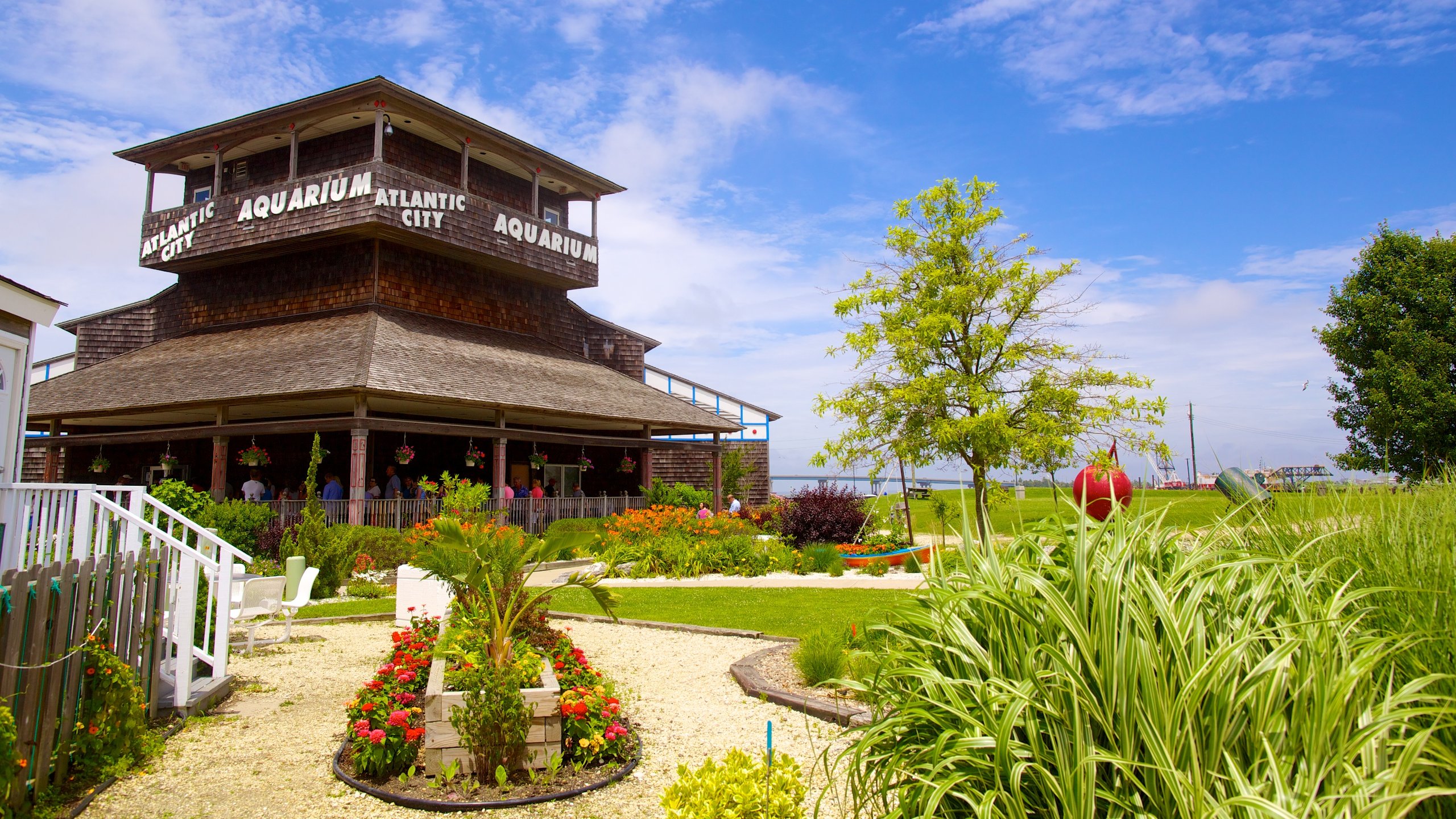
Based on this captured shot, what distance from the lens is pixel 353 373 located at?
57.2 feet

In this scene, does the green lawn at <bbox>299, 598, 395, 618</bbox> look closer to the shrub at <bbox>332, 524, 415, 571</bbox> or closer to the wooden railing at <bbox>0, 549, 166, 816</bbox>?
the shrub at <bbox>332, 524, 415, 571</bbox>

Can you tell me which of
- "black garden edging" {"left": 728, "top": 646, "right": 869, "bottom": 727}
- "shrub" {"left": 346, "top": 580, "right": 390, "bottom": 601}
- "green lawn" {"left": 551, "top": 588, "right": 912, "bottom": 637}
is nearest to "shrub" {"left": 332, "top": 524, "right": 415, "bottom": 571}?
"shrub" {"left": 346, "top": 580, "right": 390, "bottom": 601}

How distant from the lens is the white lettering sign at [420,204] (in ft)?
69.8

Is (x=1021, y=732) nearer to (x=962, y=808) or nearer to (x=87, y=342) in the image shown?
(x=962, y=808)

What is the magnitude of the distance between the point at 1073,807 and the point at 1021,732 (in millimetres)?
390

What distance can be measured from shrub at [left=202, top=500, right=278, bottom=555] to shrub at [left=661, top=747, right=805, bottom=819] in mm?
14943

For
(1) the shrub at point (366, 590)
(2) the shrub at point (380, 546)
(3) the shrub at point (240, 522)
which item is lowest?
(1) the shrub at point (366, 590)

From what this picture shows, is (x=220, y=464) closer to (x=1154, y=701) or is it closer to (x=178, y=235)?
(x=178, y=235)

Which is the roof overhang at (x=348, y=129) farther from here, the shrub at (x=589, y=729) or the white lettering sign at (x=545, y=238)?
the shrub at (x=589, y=729)

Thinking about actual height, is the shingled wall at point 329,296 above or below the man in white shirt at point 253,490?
above

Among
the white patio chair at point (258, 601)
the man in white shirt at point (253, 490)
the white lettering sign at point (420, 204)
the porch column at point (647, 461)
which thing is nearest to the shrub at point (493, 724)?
the white patio chair at point (258, 601)

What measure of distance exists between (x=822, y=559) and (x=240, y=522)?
1124cm

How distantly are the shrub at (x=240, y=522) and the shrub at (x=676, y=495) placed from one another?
958 centimetres

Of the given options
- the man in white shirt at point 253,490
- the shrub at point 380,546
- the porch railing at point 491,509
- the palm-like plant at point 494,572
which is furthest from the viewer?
the man in white shirt at point 253,490
